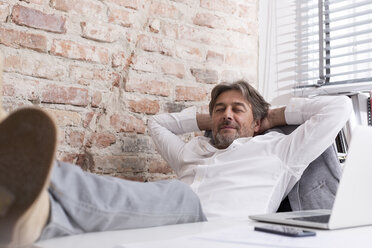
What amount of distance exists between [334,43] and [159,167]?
118cm

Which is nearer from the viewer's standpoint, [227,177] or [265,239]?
[265,239]

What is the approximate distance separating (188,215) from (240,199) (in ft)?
1.69

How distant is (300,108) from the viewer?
1847 millimetres

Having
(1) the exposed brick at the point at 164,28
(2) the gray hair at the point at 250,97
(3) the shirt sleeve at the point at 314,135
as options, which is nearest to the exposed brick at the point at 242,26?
(1) the exposed brick at the point at 164,28

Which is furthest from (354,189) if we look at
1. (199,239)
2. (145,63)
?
(145,63)

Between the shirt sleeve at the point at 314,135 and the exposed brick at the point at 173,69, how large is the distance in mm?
659

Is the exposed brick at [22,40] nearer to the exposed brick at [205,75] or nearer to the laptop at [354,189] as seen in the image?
the exposed brick at [205,75]

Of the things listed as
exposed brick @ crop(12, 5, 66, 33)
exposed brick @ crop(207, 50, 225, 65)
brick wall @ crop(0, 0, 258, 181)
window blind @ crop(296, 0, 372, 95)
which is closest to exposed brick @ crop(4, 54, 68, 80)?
brick wall @ crop(0, 0, 258, 181)

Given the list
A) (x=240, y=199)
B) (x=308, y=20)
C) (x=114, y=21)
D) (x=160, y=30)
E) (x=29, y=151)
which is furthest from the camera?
(x=308, y=20)

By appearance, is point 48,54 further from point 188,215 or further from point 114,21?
point 188,215

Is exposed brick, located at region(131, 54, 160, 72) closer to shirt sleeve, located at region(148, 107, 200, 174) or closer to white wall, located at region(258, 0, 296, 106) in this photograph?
shirt sleeve, located at region(148, 107, 200, 174)

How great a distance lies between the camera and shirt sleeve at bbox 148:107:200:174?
6.48 feet

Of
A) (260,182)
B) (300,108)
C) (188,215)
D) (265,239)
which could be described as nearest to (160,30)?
(300,108)

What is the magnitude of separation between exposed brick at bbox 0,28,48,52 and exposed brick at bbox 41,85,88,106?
159 mm
